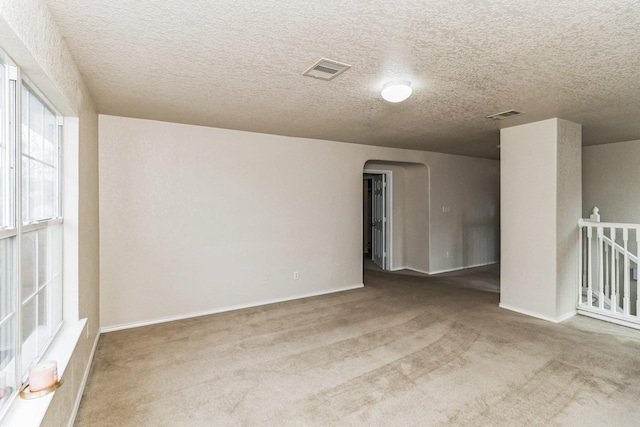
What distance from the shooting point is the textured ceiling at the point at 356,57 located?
5.28 ft

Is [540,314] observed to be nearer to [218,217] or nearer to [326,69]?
[326,69]

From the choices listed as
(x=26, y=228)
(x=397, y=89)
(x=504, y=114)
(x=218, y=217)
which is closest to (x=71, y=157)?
(x=26, y=228)

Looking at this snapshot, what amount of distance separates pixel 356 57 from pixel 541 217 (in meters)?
3.12

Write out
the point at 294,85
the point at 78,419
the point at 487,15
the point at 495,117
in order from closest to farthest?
the point at 487,15 < the point at 78,419 < the point at 294,85 < the point at 495,117

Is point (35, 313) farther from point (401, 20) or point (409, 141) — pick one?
point (409, 141)

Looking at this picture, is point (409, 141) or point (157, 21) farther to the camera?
point (409, 141)

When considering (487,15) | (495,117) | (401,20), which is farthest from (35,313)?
(495,117)

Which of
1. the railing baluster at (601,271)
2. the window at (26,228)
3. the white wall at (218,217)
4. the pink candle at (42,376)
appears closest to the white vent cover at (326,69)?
the window at (26,228)

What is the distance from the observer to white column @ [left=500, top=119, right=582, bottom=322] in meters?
3.62

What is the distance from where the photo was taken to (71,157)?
88.1 inches

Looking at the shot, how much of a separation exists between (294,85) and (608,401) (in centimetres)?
328

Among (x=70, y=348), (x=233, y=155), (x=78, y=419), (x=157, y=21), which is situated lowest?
(x=78, y=419)

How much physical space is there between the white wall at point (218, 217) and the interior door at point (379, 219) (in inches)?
51.4

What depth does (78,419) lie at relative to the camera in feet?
6.45
